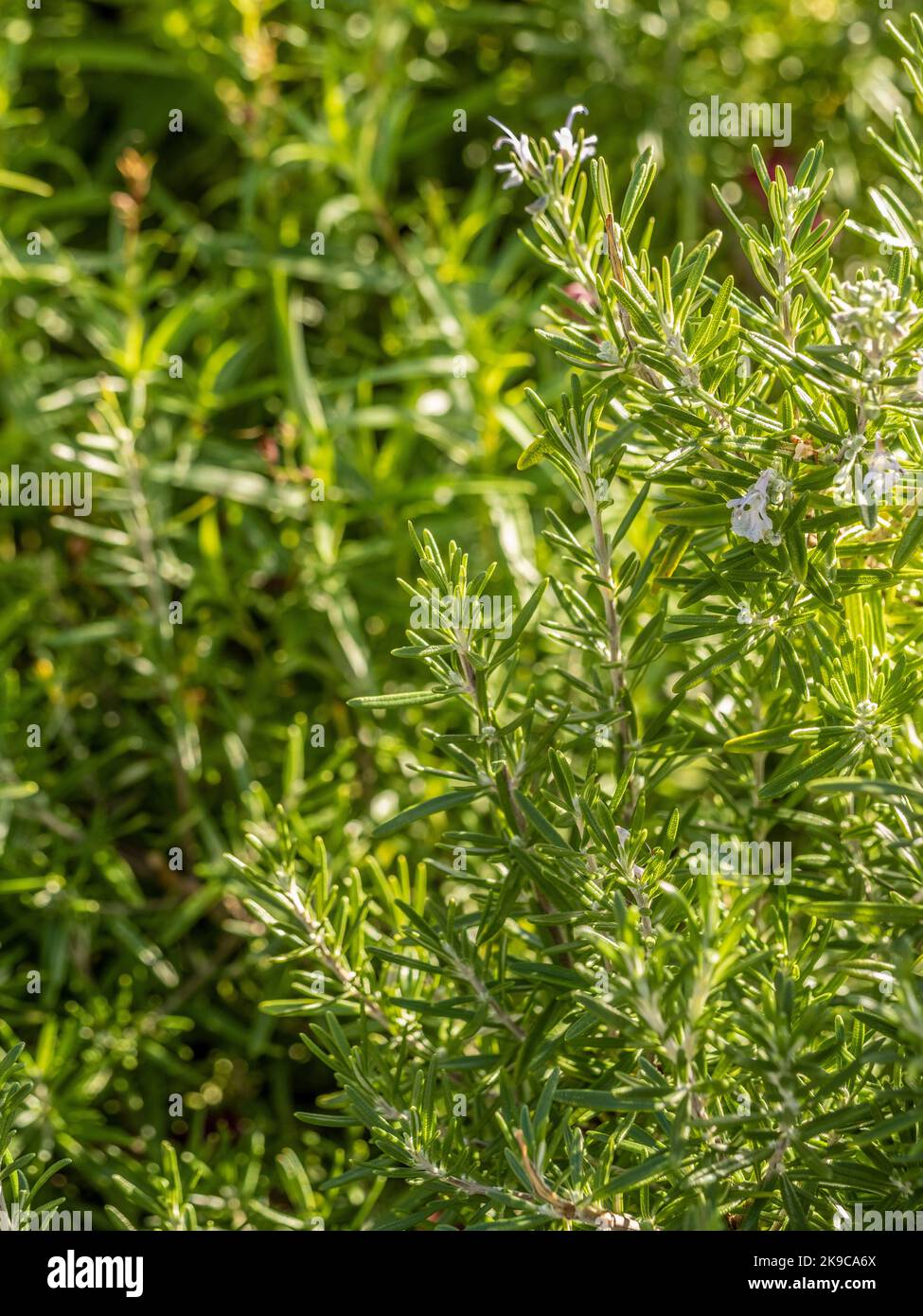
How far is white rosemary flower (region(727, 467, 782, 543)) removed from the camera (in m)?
0.56

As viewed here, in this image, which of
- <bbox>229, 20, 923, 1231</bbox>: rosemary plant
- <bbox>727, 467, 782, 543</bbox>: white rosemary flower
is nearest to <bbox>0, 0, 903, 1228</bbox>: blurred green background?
<bbox>229, 20, 923, 1231</bbox>: rosemary plant

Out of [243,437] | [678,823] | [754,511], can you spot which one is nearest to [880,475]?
[754,511]

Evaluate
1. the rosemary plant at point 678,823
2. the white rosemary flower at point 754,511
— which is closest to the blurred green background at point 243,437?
the rosemary plant at point 678,823

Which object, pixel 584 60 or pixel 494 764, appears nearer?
pixel 494 764

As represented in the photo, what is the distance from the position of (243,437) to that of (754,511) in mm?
702

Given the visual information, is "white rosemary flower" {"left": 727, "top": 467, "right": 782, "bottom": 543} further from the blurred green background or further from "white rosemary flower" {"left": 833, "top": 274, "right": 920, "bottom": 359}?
the blurred green background

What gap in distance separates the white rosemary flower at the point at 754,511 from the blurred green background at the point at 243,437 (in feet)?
1.28

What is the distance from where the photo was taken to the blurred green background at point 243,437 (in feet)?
3.15

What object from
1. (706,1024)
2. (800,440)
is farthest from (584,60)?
(706,1024)

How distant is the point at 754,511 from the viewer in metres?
0.56

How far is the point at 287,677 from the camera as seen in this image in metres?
1.11

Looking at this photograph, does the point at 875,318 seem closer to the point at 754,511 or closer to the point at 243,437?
the point at 754,511
